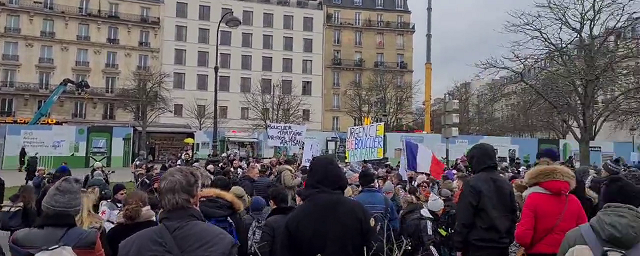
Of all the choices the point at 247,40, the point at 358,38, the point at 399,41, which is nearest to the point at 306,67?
the point at 247,40

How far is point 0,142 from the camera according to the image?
28766 millimetres

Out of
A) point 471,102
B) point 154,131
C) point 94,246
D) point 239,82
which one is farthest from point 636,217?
point 471,102

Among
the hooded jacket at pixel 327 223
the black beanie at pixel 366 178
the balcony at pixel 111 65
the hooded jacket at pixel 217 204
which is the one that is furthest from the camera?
the balcony at pixel 111 65

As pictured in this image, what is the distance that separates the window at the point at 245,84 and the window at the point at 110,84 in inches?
544

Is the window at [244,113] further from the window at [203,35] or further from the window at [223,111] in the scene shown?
the window at [203,35]

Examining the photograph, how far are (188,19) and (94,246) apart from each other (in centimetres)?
6043

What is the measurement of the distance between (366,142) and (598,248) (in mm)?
12389

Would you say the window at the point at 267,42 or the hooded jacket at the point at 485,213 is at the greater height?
the window at the point at 267,42

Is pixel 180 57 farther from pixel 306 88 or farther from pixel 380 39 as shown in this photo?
pixel 380 39

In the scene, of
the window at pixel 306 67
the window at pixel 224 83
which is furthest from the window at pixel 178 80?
the window at pixel 306 67

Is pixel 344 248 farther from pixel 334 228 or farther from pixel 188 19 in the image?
pixel 188 19

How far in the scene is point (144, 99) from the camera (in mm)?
48094

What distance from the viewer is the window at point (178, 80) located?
59625 millimetres

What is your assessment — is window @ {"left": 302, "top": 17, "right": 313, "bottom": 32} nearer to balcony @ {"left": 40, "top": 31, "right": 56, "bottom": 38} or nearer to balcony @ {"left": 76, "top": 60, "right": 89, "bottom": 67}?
balcony @ {"left": 76, "top": 60, "right": 89, "bottom": 67}
